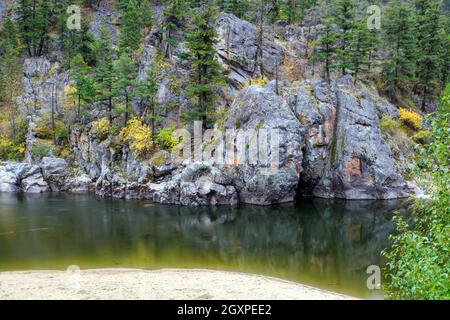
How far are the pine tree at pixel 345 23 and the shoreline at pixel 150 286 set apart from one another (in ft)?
117

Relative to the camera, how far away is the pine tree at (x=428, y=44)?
5038 centimetres

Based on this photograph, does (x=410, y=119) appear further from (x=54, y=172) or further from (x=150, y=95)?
(x=54, y=172)

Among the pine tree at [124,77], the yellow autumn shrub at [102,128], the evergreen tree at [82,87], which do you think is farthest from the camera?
the evergreen tree at [82,87]

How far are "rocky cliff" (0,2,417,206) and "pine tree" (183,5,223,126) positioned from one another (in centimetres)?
266

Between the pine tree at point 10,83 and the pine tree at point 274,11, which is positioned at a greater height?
A: the pine tree at point 274,11

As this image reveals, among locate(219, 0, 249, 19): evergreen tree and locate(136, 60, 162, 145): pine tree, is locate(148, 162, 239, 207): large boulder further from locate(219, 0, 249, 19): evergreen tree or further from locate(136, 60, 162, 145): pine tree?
locate(219, 0, 249, 19): evergreen tree

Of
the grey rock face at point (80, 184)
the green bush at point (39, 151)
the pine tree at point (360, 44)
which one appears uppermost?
the pine tree at point (360, 44)

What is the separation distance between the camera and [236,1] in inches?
2384

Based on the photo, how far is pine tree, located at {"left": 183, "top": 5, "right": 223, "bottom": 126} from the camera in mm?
40594

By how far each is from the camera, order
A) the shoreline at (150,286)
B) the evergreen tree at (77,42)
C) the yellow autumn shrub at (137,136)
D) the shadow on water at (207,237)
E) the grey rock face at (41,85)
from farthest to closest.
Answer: the evergreen tree at (77,42)
the grey rock face at (41,85)
the yellow autumn shrub at (137,136)
the shadow on water at (207,237)
the shoreline at (150,286)

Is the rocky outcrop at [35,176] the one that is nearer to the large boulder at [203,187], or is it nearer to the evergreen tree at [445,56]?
the large boulder at [203,187]

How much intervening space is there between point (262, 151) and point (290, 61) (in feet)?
69.8

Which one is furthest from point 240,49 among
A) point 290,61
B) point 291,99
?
point 291,99

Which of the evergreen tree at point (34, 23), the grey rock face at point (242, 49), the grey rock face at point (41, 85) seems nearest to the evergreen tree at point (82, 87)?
the grey rock face at point (41, 85)
